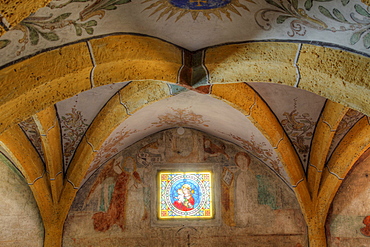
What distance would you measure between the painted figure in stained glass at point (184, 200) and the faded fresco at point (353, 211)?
232cm

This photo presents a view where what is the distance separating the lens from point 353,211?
679 cm

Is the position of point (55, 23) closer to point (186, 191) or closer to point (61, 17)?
point (61, 17)

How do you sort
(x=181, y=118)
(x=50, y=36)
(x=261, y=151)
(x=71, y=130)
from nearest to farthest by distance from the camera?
(x=50, y=36)
(x=71, y=130)
(x=261, y=151)
(x=181, y=118)

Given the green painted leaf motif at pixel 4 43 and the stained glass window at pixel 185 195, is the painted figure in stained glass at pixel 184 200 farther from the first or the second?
the green painted leaf motif at pixel 4 43

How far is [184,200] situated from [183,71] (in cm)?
372

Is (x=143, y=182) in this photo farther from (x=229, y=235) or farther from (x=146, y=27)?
(x=146, y=27)

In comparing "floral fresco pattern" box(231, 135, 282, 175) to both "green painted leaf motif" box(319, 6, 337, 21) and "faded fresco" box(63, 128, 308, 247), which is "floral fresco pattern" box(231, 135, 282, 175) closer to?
"faded fresco" box(63, 128, 308, 247)

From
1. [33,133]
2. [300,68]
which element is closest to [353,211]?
[300,68]

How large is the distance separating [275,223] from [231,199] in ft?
2.77

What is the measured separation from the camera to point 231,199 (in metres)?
7.34

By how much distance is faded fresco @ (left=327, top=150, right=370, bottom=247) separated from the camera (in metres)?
6.72

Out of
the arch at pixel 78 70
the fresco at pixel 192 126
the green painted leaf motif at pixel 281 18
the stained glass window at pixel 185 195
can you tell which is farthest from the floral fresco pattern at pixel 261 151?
the green painted leaf motif at pixel 281 18

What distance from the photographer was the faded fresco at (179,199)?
7125 mm

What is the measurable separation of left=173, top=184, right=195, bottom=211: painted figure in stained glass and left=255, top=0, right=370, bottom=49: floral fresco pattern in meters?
4.45
